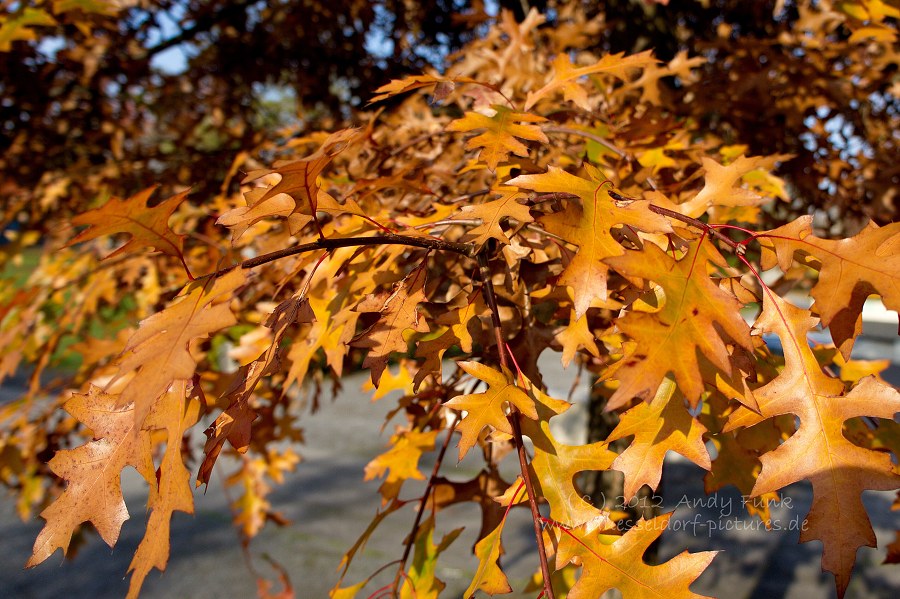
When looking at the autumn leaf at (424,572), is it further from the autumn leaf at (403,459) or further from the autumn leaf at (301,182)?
the autumn leaf at (301,182)

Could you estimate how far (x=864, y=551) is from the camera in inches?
161

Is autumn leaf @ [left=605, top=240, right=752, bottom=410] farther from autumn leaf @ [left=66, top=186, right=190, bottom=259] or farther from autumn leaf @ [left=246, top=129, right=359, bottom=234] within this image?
autumn leaf @ [left=66, top=186, right=190, bottom=259]

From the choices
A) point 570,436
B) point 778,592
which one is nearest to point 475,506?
point 570,436

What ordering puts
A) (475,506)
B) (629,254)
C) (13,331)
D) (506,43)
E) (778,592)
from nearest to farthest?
(629,254) → (13,331) → (506,43) → (778,592) → (475,506)

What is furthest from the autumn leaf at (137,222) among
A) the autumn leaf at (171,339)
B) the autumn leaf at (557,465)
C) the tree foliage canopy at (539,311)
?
the autumn leaf at (557,465)

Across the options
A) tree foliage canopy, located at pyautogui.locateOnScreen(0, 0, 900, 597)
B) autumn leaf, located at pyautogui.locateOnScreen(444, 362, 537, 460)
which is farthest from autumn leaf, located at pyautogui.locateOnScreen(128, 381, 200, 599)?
autumn leaf, located at pyautogui.locateOnScreen(444, 362, 537, 460)

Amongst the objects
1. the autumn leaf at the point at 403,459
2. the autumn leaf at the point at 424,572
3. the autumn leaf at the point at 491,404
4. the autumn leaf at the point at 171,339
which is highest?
the autumn leaf at the point at 171,339

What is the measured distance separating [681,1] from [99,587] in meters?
4.55

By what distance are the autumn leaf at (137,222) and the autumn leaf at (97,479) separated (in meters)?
0.22

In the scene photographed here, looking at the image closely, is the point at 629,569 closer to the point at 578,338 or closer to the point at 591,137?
the point at 578,338

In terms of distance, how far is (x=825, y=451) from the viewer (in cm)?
72

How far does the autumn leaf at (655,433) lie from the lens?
0.75 meters

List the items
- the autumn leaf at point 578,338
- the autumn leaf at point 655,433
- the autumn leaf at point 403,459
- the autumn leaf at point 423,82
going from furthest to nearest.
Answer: the autumn leaf at point 403,459 < the autumn leaf at point 423,82 < the autumn leaf at point 578,338 < the autumn leaf at point 655,433

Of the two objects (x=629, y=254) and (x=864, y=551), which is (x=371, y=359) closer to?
(x=629, y=254)
